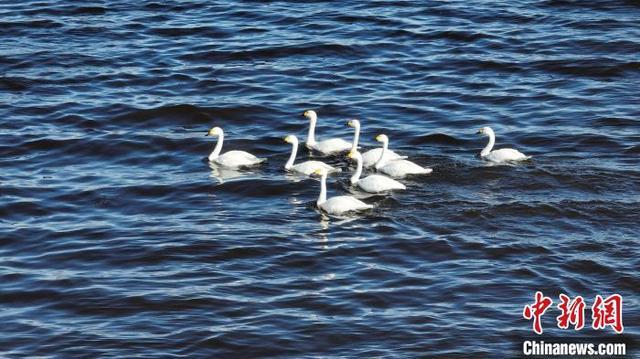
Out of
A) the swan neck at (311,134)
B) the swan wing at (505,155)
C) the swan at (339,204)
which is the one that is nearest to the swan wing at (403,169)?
the swan wing at (505,155)

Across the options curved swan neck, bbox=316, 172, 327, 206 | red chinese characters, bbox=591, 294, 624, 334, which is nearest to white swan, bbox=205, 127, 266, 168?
curved swan neck, bbox=316, 172, 327, 206

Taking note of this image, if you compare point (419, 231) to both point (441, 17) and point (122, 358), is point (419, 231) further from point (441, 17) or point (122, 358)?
point (441, 17)

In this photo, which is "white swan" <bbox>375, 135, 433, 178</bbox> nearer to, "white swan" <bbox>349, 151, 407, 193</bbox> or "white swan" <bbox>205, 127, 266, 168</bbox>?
"white swan" <bbox>349, 151, 407, 193</bbox>

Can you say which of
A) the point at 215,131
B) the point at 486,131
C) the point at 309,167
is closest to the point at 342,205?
the point at 309,167

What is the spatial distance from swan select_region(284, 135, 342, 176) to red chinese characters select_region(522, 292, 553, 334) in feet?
20.3

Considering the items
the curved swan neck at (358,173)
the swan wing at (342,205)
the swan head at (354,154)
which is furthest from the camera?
the swan head at (354,154)

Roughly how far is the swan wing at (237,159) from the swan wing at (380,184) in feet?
7.83

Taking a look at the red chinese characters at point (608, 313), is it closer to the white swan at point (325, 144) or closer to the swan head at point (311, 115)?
the white swan at point (325, 144)

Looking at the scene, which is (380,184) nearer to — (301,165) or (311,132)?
(301,165)

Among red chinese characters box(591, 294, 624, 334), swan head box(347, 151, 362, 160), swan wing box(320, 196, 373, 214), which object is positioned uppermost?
swan head box(347, 151, 362, 160)

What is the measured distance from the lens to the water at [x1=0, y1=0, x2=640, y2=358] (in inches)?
640

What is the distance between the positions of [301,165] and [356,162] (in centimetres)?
119

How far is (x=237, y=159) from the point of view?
2227 centimetres

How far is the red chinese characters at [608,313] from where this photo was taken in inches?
622
